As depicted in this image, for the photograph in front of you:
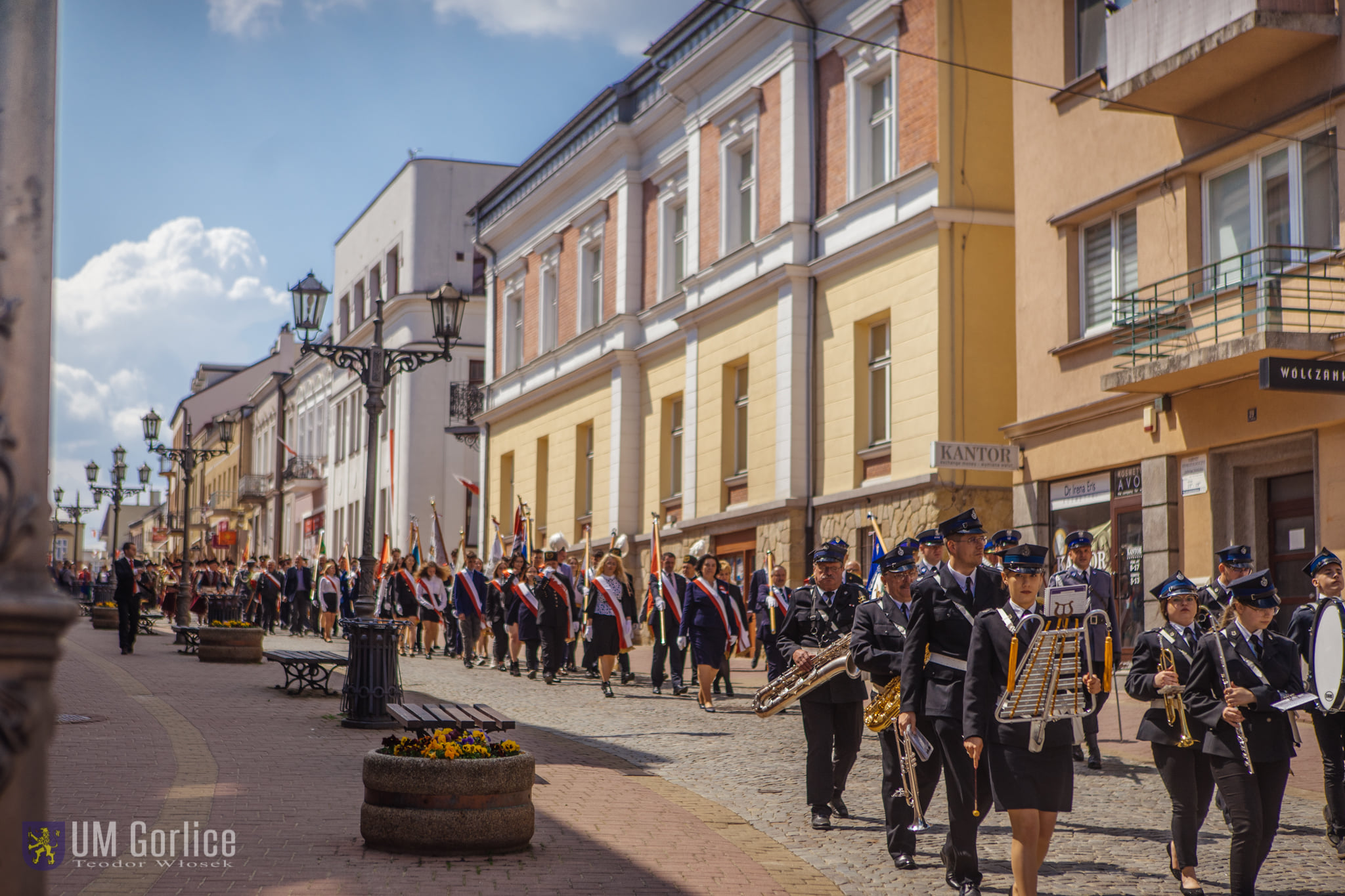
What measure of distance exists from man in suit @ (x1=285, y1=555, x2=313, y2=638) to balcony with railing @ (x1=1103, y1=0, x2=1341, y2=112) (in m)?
23.8

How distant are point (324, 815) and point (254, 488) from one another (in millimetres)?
64316

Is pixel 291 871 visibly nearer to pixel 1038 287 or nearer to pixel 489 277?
pixel 1038 287

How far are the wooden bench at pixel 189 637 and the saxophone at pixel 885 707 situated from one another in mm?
16161

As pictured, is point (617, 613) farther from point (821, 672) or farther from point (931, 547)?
point (931, 547)

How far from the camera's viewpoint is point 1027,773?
663cm

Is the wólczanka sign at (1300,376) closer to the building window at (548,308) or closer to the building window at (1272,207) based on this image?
the building window at (1272,207)

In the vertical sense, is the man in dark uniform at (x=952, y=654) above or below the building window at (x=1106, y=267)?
below

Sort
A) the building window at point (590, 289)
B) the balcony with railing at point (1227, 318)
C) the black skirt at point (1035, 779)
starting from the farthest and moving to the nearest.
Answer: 1. the building window at point (590, 289)
2. the balcony with railing at point (1227, 318)
3. the black skirt at point (1035, 779)

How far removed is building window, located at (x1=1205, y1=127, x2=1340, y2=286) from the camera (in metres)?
15.7

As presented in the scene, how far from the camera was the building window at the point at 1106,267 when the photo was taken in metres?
18.5

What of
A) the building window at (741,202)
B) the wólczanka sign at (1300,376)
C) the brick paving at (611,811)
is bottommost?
the brick paving at (611,811)

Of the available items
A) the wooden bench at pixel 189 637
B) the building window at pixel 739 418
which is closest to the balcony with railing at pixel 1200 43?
the building window at pixel 739 418

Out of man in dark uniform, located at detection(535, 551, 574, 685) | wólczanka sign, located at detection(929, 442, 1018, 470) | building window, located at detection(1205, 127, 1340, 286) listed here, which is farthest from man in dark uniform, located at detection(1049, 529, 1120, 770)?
man in dark uniform, located at detection(535, 551, 574, 685)

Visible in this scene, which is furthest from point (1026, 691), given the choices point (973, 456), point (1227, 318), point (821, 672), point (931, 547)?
point (973, 456)
